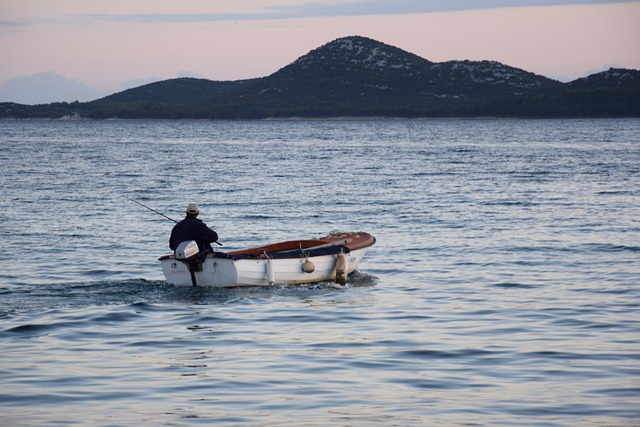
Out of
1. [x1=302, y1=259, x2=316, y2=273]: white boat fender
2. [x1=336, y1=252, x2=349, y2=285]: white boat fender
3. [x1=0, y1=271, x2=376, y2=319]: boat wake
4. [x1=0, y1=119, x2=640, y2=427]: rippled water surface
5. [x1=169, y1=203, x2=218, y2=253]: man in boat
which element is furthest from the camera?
[x1=336, y1=252, x2=349, y2=285]: white boat fender

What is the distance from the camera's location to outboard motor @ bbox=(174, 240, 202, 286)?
65.0ft

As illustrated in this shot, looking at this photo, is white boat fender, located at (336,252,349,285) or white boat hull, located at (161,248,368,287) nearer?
white boat hull, located at (161,248,368,287)

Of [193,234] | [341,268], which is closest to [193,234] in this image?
[193,234]

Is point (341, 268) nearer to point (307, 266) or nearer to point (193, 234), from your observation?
point (307, 266)

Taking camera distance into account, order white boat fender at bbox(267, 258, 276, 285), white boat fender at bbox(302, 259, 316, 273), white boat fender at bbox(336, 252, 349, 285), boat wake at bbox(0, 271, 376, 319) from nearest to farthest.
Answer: boat wake at bbox(0, 271, 376, 319)
white boat fender at bbox(267, 258, 276, 285)
white boat fender at bbox(302, 259, 316, 273)
white boat fender at bbox(336, 252, 349, 285)

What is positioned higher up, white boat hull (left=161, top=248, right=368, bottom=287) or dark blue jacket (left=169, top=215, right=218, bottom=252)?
Answer: dark blue jacket (left=169, top=215, right=218, bottom=252)

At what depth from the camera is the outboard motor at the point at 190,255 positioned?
19.8 metres

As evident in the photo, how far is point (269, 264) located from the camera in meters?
21.0

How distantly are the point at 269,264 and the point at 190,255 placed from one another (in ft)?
6.15

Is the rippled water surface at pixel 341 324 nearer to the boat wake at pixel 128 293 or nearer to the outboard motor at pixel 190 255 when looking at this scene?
the boat wake at pixel 128 293

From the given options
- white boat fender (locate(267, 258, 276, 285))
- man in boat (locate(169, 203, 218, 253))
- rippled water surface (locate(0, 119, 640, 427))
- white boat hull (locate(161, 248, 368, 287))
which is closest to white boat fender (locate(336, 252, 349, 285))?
white boat hull (locate(161, 248, 368, 287))

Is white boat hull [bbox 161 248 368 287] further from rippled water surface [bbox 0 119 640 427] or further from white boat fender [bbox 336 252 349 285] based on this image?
rippled water surface [bbox 0 119 640 427]

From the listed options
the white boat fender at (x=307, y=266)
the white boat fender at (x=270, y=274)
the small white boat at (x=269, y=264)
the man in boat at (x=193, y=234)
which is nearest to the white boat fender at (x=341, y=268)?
the small white boat at (x=269, y=264)

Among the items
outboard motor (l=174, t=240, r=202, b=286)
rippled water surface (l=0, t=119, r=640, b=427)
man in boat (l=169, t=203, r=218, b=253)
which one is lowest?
rippled water surface (l=0, t=119, r=640, b=427)
